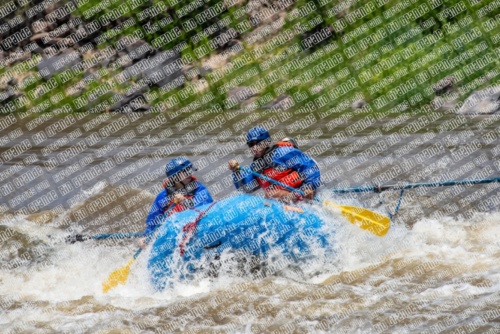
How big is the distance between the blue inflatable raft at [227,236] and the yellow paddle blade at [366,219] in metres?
0.56

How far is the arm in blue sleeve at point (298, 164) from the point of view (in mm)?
7914

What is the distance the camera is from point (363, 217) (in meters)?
7.59

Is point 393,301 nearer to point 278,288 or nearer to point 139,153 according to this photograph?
point 278,288

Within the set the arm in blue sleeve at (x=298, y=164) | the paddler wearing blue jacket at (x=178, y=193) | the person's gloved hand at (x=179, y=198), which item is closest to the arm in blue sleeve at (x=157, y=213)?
the paddler wearing blue jacket at (x=178, y=193)

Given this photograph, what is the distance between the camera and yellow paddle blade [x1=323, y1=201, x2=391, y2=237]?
754 centimetres

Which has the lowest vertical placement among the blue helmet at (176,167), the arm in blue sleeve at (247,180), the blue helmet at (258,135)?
the arm in blue sleeve at (247,180)

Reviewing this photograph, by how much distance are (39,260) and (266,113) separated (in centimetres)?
742

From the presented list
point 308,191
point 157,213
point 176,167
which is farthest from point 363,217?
point 157,213

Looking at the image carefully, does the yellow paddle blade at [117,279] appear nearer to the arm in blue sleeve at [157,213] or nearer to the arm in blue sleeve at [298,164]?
the arm in blue sleeve at [157,213]

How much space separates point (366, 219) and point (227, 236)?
169 cm

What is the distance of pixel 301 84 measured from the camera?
15469 millimetres

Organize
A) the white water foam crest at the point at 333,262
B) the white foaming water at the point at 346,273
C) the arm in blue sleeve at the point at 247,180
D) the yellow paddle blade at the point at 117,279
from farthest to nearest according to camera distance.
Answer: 1. the arm in blue sleeve at the point at 247,180
2. the yellow paddle blade at the point at 117,279
3. the white water foam crest at the point at 333,262
4. the white foaming water at the point at 346,273

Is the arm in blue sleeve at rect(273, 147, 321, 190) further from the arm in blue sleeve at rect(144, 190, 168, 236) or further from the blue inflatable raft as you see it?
the arm in blue sleeve at rect(144, 190, 168, 236)

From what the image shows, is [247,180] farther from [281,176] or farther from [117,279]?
[117,279]
